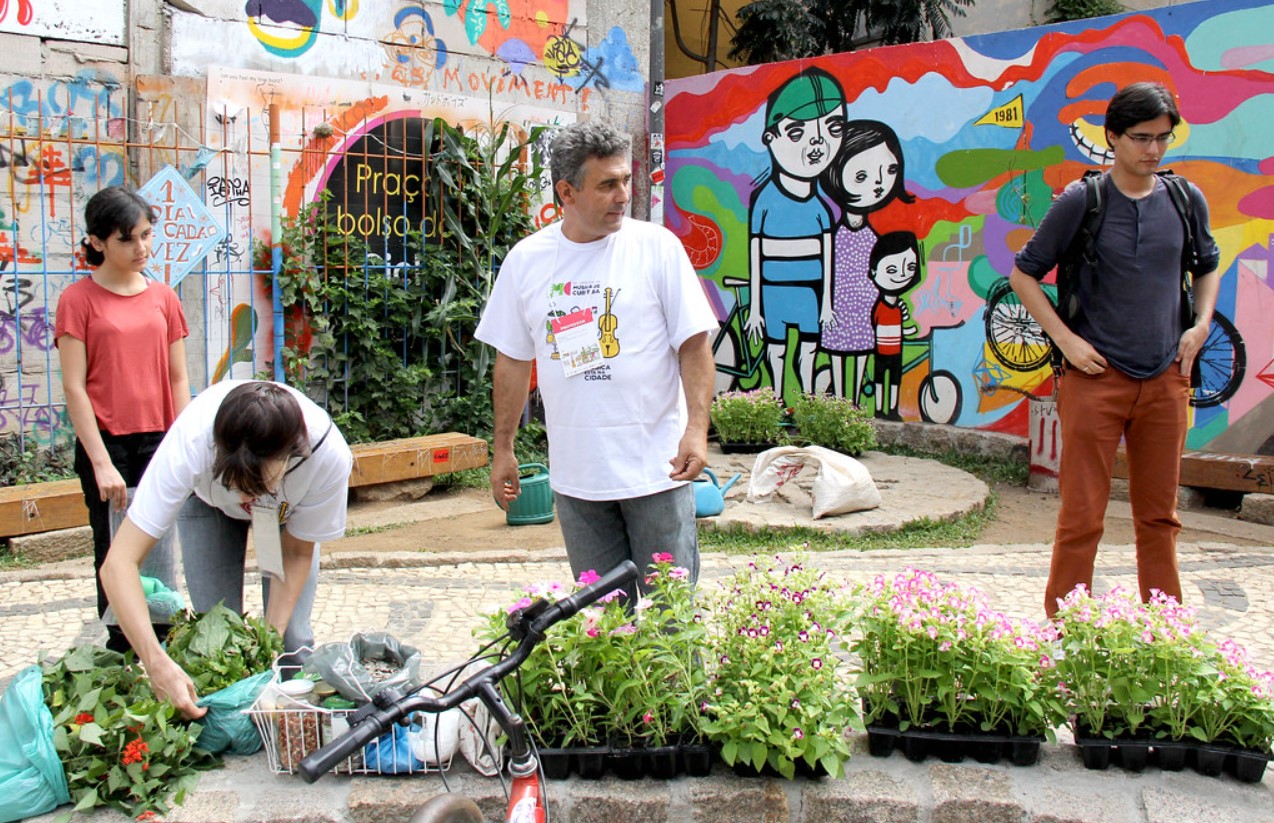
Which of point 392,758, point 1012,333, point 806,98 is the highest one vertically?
point 806,98

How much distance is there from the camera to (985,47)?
9.30m

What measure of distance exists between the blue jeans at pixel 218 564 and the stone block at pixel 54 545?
3.09 m

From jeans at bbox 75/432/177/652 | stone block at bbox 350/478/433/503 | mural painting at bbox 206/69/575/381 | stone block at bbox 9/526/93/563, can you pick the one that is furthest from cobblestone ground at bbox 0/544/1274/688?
mural painting at bbox 206/69/575/381

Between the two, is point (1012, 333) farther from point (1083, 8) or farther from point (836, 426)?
point (1083, 8)

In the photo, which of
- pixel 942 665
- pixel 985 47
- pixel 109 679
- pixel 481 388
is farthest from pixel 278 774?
pixel 985 47

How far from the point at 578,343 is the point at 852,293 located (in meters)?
7.16

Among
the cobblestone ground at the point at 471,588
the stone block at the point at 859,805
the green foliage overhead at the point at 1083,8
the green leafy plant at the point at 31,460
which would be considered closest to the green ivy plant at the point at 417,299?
the green leafy plant at the point at 31,460

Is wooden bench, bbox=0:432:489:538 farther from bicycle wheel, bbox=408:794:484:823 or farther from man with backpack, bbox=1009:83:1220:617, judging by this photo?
bicycle wheel, bbox=408:794:484:823

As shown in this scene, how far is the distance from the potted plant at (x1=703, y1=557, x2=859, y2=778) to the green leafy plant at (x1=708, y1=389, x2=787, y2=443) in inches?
230

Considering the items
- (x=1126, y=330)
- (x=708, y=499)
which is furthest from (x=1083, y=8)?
(x=1126, y=330)

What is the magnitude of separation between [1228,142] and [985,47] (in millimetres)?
2162

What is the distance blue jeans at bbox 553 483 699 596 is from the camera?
11.4 feet

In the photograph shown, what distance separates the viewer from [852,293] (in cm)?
1023

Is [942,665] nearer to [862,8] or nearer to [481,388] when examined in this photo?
[481,388]
